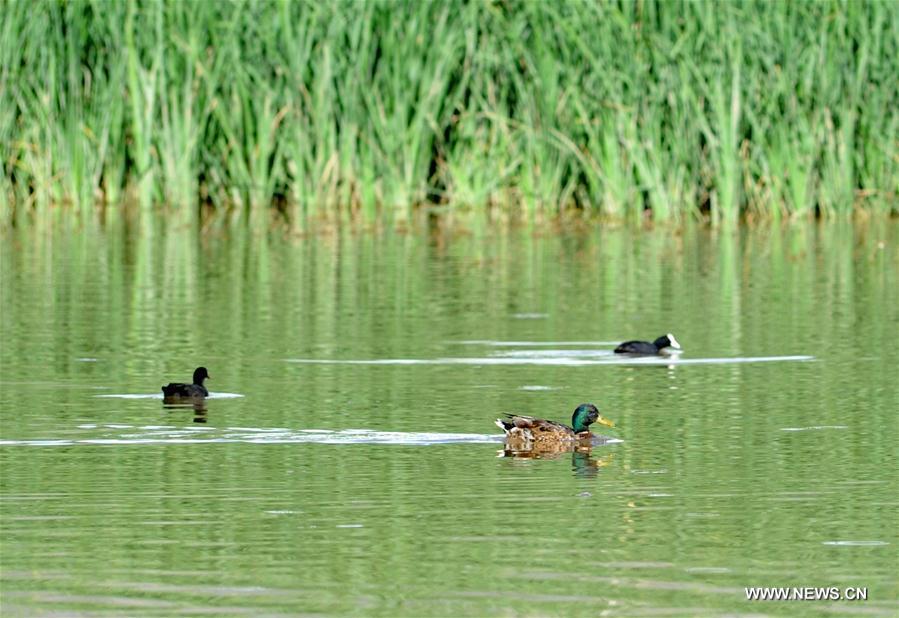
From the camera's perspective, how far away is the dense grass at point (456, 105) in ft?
73.2

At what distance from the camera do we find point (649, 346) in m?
13.4

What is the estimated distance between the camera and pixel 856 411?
11.0 m

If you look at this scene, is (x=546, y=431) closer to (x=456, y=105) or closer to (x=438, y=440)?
(x=438, y=440)

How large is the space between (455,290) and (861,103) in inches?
271

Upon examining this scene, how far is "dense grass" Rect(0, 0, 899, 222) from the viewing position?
73.2 ft

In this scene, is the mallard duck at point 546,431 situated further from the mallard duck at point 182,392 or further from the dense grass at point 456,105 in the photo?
the dense grass at point 456,105

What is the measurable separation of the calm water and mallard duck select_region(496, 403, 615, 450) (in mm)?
154

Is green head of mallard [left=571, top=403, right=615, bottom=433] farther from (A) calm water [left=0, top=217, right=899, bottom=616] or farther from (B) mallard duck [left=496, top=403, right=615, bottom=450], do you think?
(A) calm water [left=0, top=217, right=899, bottom=616]

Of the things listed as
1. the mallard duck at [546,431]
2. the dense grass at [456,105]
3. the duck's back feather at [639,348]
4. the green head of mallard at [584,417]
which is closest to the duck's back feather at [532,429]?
the mallard duck at [546,431]

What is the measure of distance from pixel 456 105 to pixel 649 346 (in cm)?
1119

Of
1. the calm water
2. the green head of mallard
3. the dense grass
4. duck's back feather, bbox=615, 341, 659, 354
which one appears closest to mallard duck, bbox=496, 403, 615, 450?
→ the green head of mallard

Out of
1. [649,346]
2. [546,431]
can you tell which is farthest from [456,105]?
[546,431]

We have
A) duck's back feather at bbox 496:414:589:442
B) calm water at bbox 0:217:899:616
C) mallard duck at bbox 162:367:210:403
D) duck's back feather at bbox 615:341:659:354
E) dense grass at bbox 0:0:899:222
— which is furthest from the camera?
dense grass at bbox 0:0:899:222

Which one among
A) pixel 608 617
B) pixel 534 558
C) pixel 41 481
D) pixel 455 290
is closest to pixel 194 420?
pixel 41 481
